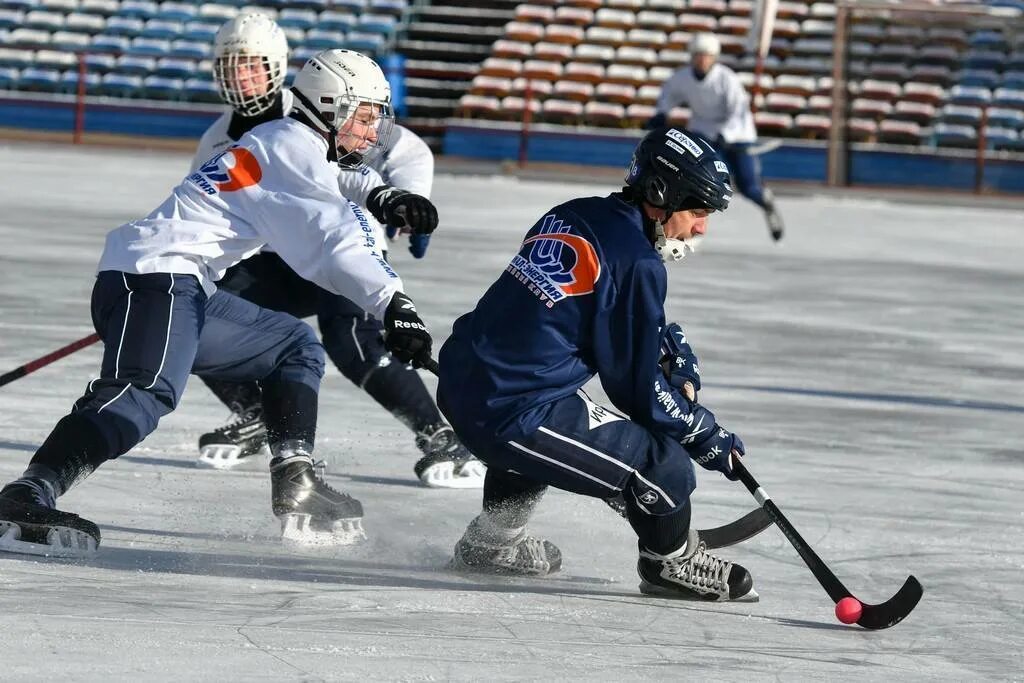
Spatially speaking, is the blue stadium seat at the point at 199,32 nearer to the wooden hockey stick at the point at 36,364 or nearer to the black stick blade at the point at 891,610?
the wooden hockey stick at the point at 36,364

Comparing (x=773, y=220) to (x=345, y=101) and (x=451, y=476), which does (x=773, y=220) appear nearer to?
(x=451, y=476)

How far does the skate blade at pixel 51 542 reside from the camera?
3643mm

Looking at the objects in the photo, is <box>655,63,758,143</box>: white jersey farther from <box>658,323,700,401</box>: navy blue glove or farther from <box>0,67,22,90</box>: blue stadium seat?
<box>0,67,22,90</box>: blue stadium seat

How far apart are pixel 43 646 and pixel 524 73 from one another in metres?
18.8

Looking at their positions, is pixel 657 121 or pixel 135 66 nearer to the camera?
pixel 657 121

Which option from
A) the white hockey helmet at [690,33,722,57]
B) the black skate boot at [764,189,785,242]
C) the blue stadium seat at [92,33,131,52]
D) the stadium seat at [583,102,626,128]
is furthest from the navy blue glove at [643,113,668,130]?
the blue stadium seat at [92,33,131,52]

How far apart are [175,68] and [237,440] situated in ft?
56.7

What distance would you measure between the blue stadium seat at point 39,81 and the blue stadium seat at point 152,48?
3.54ft

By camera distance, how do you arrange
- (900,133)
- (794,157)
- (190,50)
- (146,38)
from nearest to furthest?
(794,157) < (900,133) < (190,50) < (146,38)

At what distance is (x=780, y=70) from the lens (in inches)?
824

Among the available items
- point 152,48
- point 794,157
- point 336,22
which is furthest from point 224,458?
point 152,48

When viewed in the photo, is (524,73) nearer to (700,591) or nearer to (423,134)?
(423,134)

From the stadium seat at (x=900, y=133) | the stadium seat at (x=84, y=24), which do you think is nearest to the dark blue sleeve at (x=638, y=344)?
the stadium seat at (x=900, y=133)

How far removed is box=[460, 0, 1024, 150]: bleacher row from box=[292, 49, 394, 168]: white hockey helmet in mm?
15336
